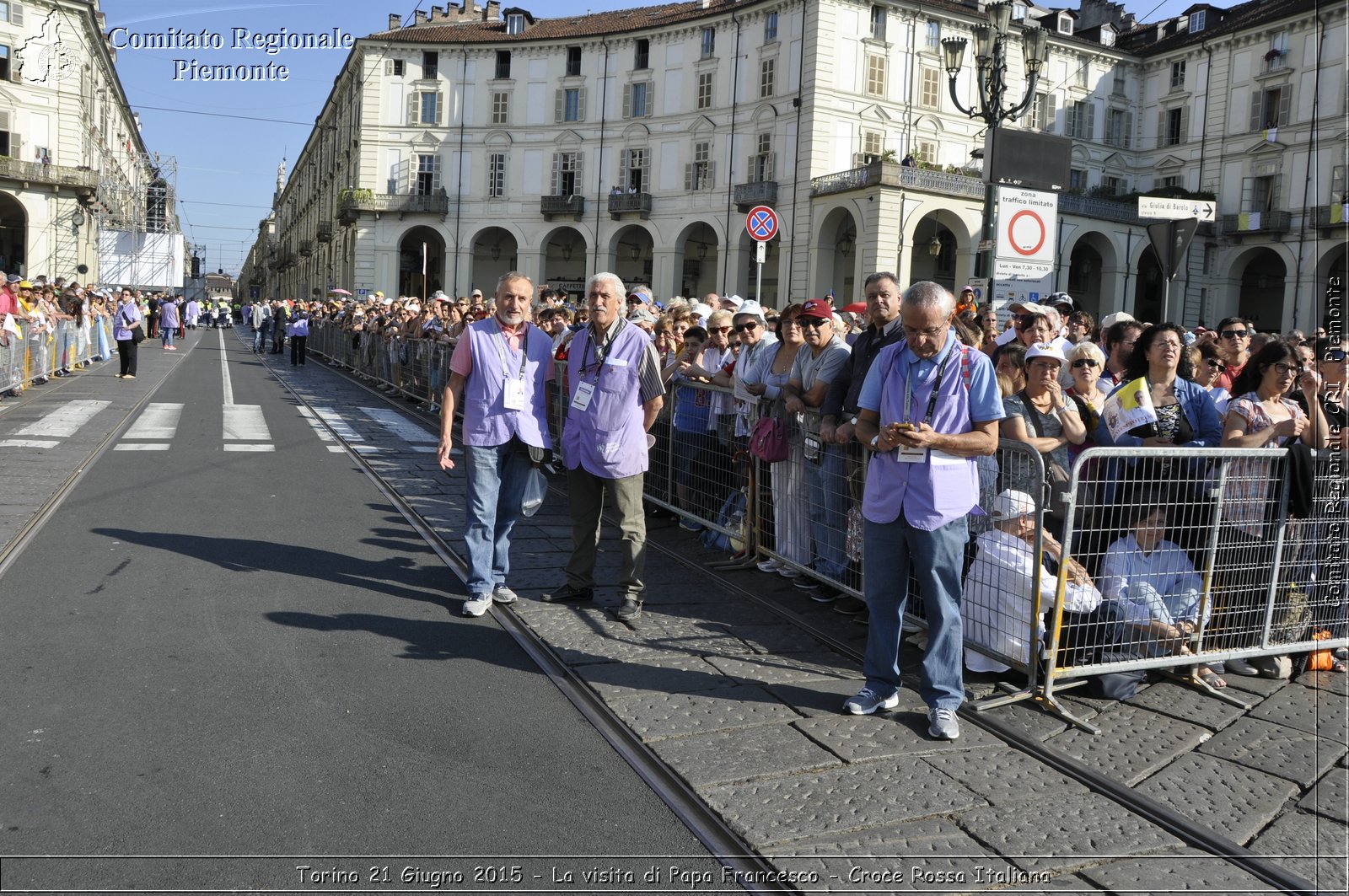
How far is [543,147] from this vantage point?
5253 centimetres

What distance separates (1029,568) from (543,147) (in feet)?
165

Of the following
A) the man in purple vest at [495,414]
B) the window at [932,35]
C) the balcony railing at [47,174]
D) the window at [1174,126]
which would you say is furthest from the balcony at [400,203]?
the man in purple vest at [495,414]

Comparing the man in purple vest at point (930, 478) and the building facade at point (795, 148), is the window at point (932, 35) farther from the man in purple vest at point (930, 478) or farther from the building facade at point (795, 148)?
the man in purple vest at point (930, 478)

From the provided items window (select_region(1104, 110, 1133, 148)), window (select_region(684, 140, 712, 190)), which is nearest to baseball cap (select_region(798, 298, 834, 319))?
window (select_region(684, 140, 712, 190))

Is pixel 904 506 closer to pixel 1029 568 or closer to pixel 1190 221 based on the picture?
pixel 1029 568

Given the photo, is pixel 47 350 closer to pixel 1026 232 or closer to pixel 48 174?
pixel 1026 232

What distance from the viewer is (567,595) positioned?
6.40m

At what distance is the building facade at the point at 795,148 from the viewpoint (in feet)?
143

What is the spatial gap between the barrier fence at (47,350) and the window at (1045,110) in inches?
1534

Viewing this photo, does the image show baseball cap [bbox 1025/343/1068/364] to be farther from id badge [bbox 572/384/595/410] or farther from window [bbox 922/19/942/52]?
window [bbox 922/19/942/52]

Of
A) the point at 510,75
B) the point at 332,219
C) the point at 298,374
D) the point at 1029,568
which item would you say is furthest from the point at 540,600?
the point at 332,219

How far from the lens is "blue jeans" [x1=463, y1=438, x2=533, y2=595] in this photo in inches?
243

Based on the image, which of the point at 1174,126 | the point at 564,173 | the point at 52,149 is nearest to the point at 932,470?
the point at 564,173

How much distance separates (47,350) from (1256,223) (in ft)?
151
